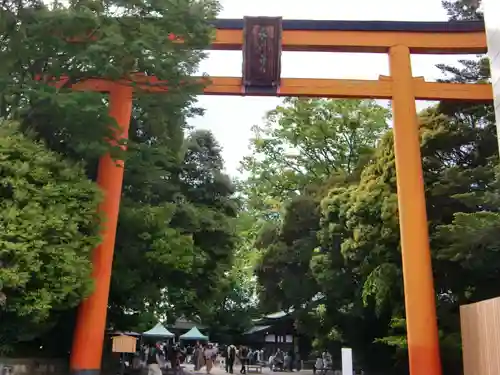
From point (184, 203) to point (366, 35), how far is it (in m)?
7.34

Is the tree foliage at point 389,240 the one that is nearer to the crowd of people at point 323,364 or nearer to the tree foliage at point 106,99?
the crowd of people at point 323,364

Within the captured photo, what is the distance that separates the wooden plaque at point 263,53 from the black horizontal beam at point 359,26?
33 cm

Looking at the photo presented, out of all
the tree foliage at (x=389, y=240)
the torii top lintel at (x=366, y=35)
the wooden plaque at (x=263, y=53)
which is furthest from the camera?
the torii top lintel at (x=366, y=35)

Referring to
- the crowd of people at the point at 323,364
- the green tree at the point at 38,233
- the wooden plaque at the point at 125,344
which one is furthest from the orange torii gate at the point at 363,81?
the crowd of people at the point at 323,364

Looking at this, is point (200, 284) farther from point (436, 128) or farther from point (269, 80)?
point (436, 128)

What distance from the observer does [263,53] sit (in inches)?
557

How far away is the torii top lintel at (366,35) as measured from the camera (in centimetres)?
1424

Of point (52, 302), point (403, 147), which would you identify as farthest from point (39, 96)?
point (403, 147)

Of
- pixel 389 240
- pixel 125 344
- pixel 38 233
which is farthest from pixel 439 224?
pixel 38 233

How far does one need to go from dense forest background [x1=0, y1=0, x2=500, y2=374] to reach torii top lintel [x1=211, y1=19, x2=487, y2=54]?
4.01 ft

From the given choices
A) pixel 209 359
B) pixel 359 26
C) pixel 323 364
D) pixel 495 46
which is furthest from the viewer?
pixel 209 359

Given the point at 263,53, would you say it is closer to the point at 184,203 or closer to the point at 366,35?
the point at 366,35

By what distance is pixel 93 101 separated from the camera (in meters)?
11.1

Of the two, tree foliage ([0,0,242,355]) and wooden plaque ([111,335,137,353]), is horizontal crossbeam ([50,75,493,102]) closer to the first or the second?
tree foliage ([0,0,242,355])
